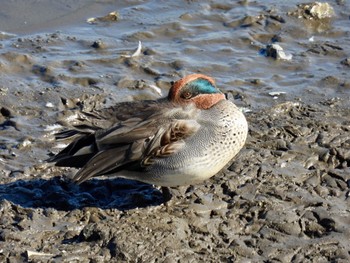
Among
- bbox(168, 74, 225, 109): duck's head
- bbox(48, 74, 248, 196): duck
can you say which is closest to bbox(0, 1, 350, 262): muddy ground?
bbox(48, 74, 248, 196): duck

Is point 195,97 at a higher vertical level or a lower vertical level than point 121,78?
higher

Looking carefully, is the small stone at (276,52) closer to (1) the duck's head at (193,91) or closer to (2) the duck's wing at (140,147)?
(1) the duck's head at (193,91)

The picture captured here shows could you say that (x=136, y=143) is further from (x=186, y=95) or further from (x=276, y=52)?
(x=276, y=52)

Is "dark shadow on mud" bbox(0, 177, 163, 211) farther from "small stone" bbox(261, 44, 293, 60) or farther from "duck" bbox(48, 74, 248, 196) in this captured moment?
"small stone" bbox(261, 44, 293, 60)

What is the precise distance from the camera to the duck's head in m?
6.24

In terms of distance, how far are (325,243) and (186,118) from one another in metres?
1.42

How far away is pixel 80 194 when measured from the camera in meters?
6.54

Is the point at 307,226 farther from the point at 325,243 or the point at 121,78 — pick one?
the point at 121,78

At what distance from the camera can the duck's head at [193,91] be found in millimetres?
6238

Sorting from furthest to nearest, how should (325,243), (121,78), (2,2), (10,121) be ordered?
(2,2) → (121,78) → (10,121) → (325,243)

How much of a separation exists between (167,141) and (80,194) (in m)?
0.95

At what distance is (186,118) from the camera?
619 centimetres

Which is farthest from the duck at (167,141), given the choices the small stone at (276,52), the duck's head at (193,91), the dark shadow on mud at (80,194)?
the small stone at (276,52)

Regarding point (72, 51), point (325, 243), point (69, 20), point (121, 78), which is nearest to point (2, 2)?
Result: point (69, 20)
